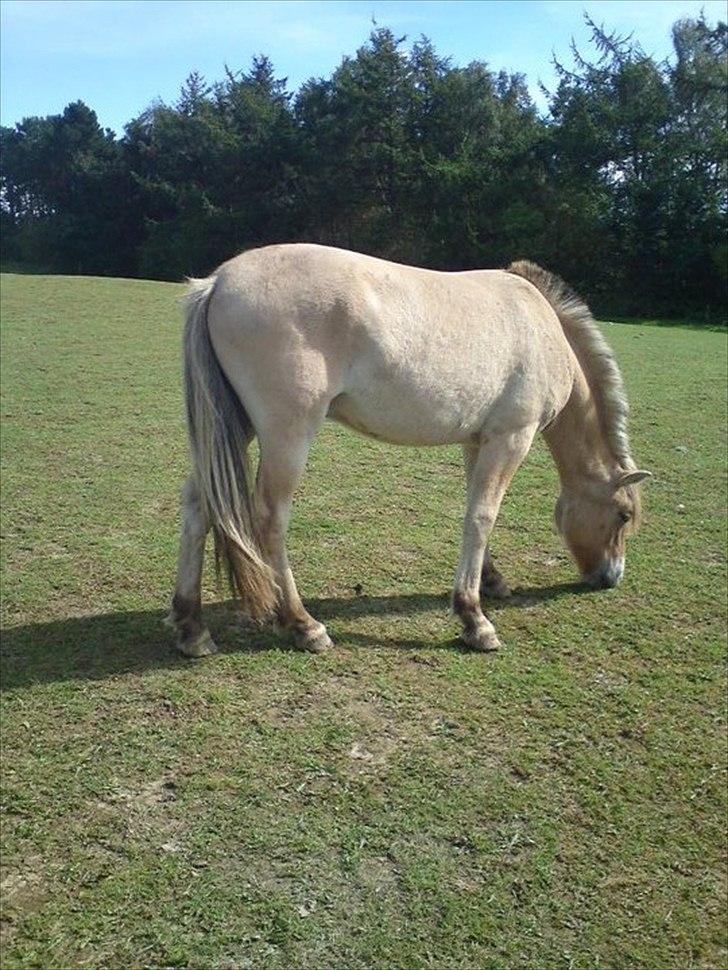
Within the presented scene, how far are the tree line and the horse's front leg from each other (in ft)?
79.4

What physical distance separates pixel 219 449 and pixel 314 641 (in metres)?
1.02

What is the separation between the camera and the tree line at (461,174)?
28094 millimetres

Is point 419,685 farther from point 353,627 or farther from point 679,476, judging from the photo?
point 679,476

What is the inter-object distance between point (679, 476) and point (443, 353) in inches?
142

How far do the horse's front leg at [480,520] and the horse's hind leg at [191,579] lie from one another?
4.03 ft

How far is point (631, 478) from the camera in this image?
4543 mm

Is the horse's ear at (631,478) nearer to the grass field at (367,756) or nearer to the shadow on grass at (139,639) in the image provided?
the grass field at (367,756)

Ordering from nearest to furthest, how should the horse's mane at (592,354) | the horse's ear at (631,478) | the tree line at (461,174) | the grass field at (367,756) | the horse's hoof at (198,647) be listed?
1. the grass field at (367,756)
2. the horse's hoof at (198,647)
3. the horse's ear at (631,478)
4. the horse's mane at (592,354)
5. the tree line at (461,174)

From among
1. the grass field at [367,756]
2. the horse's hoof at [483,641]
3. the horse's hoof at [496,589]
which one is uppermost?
the horse's hoof at [496,589]

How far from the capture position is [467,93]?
34.5 meters

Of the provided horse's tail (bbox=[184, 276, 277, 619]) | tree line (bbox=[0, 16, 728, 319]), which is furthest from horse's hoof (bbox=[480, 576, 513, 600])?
tree line (bbox=[0, 16, 728, 319])

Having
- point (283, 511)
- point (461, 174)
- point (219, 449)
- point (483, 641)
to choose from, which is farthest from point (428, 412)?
point (461, 174)

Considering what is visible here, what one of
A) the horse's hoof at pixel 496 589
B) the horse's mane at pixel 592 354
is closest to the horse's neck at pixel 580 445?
the horse's mane at pixel 592 354

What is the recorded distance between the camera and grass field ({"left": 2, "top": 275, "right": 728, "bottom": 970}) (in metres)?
2.41
